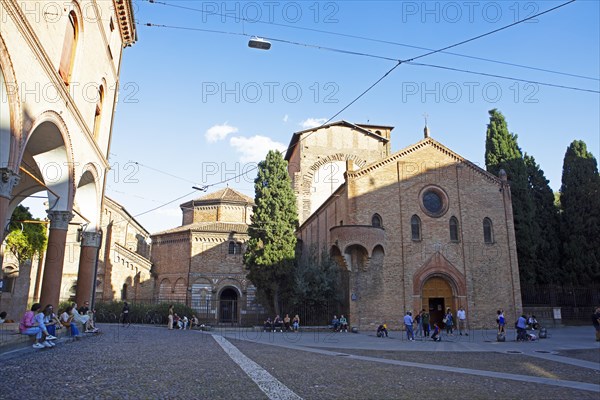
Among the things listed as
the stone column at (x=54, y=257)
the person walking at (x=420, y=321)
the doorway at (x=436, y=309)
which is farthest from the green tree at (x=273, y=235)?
the stone column at (x=54, y=257)

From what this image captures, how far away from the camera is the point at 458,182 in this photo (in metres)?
26.5

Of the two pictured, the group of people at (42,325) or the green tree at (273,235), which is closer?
the group of people at (42,325)

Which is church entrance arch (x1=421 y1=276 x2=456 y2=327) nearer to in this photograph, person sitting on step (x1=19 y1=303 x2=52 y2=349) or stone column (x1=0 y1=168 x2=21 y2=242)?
person sitting on step (x1=19 y1=303 x2=52 y2=349)

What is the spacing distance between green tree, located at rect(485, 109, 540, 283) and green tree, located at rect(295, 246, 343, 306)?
13.7m

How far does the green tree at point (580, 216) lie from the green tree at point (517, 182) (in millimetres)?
2631

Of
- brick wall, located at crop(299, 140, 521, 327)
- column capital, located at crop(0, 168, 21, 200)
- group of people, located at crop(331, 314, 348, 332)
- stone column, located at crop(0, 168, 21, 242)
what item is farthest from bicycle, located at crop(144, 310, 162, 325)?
column capital, located at crop(0, 168, 21, 200)

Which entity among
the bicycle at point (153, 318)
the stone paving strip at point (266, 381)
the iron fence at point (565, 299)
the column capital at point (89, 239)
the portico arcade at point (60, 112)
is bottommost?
the bicycle at point (153, 318)

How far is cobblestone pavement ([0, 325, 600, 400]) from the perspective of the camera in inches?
238

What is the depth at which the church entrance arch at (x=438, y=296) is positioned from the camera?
24.7 meters

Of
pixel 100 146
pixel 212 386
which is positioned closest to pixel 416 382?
pixel 212 386

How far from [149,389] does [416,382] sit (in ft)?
14.9

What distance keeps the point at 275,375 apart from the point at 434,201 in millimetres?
20660

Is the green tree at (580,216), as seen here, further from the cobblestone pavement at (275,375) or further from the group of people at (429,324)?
the cobblestone pavement at (275,375)

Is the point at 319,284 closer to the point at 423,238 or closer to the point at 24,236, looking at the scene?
the point at 423,238
